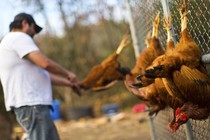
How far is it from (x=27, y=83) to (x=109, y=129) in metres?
6.66

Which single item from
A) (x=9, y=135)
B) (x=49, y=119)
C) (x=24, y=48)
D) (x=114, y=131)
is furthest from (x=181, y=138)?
(x=114, y=131)

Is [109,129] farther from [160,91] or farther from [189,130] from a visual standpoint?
[160,91]

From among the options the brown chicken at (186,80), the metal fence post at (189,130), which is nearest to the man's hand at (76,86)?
the metal fence post at (189,130)

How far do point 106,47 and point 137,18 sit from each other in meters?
9.77

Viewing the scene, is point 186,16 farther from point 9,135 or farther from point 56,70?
point 9,135

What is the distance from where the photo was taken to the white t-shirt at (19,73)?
4.77 metres

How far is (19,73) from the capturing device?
15.8ft

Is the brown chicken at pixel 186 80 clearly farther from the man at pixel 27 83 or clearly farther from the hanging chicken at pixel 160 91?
the man at pixel 27 83

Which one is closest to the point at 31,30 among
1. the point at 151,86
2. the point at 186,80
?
the point at 151,86

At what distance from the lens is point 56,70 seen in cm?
502

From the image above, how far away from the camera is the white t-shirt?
477 centimetres

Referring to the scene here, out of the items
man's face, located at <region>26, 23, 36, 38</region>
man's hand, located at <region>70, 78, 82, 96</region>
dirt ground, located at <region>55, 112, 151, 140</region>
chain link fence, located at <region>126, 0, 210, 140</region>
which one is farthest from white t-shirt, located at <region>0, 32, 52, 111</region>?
dirt ground, located at <region>55, 112, 151, 140</region>

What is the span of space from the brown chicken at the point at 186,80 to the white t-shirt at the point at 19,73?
188 centimetres

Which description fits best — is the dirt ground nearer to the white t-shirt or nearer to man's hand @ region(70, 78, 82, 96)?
man's hand @ region(70, 78, 82, 96)
